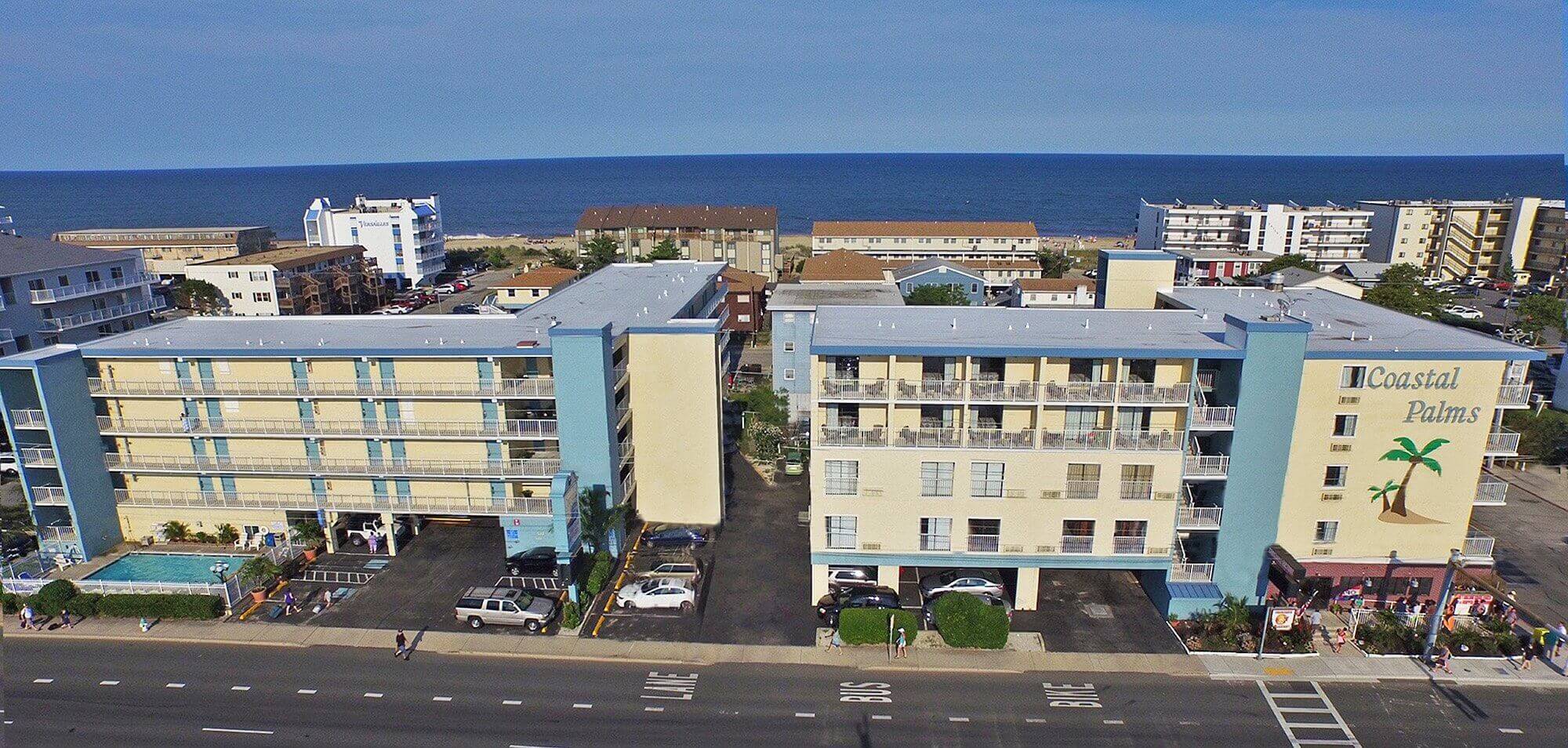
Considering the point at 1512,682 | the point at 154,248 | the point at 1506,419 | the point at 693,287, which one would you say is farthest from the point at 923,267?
the point at 154,248

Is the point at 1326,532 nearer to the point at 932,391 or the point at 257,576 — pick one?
the point at 932,391

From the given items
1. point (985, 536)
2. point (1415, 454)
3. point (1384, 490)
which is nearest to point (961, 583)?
point (985, 536)

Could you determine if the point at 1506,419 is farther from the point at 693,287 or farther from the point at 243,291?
the point at 243,291

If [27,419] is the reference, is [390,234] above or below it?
above

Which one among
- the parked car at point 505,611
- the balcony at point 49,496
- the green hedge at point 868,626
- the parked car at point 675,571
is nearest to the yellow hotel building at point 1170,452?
the green hedge at point 868,626

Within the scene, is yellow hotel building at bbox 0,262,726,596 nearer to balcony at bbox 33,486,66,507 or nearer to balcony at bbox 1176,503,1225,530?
balcony at bbox 33,486,66,507

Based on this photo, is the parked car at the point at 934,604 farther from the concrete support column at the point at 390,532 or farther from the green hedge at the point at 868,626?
the concrete support column at the point at 390,532
